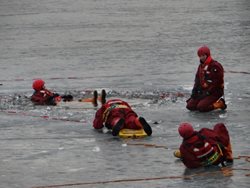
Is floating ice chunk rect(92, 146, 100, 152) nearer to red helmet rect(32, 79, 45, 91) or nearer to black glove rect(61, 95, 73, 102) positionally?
red helmet rect(32, 79, 45, 91)

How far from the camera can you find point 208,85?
69.1 ft

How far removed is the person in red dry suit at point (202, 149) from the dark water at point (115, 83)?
169mm

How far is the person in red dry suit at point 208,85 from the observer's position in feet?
68.7

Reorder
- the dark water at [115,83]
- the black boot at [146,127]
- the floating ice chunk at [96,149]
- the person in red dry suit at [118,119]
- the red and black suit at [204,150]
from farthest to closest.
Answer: the person in red dry suit at [118,119] < the black boot at [146,127] < the floating ice chunk at [96,149] < the dark water at [115,83] < the red and black suit at [204,150]

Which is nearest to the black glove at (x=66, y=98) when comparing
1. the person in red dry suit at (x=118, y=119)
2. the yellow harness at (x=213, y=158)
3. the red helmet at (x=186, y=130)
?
the person in red dry suit at (x=118, y=119)

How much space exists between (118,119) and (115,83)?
26.0ft

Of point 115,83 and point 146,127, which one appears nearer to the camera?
point 146,127

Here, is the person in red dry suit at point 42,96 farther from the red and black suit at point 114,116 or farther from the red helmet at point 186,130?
the red helmet at point 186,130

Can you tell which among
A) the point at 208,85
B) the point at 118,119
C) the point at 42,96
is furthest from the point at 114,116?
the point at 42,96

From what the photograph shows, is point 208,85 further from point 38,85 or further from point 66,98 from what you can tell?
point 38,85

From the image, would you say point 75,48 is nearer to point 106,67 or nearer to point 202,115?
point 106,67

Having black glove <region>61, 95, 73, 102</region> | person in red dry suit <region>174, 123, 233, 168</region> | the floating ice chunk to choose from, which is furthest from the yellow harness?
black glove <region>61, 95, 73, 102</region>

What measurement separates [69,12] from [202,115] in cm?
3441

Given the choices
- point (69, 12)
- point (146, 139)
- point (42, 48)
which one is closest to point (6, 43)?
point (42, 48)
